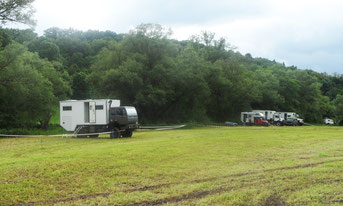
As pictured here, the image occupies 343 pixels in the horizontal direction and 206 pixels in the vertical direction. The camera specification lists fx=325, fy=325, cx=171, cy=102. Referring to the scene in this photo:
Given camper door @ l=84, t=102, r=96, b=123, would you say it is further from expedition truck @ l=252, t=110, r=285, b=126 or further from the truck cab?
expedition truck @ l=252, t=110, r=285, b=126

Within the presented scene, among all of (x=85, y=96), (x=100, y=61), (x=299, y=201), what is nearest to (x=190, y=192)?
(x=299, y=201)

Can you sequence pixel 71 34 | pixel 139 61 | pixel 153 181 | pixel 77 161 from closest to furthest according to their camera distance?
pixel 153 181 → pixel 77 161 → pixel 139 61 → pixel 71 34

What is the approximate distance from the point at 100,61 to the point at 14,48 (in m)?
18.6

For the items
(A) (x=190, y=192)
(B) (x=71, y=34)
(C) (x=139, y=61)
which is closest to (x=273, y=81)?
(C) (x=139, y=61)

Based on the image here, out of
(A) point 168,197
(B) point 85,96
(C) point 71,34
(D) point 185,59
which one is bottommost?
(A) point 168,197

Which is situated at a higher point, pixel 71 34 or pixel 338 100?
pixel 71 34

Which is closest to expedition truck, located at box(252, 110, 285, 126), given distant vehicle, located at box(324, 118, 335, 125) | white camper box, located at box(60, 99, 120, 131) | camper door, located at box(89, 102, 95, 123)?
distant vehicle, located at box(324, 118, 335, 125)

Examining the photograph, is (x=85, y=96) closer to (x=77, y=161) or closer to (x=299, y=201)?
(x=77, y=161)

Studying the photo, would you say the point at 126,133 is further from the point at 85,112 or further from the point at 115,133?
the point at 85,112

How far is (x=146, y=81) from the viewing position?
4466 centimetres

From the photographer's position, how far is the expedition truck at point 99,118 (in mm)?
25469

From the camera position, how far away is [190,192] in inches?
298

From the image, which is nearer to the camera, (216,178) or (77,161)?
(216,178)

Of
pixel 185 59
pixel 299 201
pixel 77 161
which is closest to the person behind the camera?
pixel 299 201
